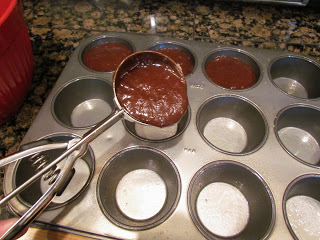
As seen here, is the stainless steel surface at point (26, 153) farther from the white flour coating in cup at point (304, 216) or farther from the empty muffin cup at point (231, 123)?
the white flour coating in cup at point (304, 216)

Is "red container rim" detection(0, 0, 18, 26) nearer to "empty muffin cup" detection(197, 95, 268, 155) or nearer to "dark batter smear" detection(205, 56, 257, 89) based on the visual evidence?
"empty muffin cup" detection(197, 95, 268, 155)

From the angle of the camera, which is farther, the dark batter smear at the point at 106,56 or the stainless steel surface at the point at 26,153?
the dark batter smear at the point at 106,56

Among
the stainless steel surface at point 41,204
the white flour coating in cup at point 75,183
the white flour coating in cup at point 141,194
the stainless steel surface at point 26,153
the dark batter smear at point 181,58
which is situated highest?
the stainless steel surface at point 26,153

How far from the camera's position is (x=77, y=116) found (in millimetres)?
1502

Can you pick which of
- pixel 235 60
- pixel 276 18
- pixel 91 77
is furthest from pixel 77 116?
pixel 276 18

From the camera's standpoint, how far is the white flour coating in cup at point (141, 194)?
121 cm

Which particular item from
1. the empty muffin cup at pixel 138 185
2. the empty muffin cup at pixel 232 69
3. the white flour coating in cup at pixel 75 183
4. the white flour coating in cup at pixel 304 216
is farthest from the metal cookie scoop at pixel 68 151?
the white flour coating in cup at pixel 304 216

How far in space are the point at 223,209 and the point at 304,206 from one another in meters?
0.42

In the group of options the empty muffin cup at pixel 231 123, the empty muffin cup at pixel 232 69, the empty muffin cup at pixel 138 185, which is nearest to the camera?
the empty muffin cup at pixel 138 185

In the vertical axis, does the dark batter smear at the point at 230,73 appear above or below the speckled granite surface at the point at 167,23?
below

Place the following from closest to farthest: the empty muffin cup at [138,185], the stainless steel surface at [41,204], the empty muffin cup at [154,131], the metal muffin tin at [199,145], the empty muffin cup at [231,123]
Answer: the stainless steel surface at [41,204] → the metal muffin tin at [199,145] → the empty muffin cup at [138,185] → the empty muffin cup at [154,131] → the empty muffin cup at [231,123]

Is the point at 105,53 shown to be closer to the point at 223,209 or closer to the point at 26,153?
the point at 26,153

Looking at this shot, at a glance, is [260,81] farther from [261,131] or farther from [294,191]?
[294,191]

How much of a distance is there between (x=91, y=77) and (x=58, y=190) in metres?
0.76
